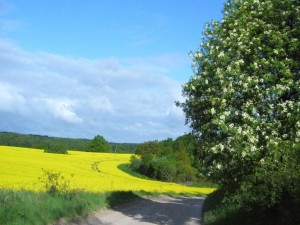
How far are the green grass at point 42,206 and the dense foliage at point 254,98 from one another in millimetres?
6631

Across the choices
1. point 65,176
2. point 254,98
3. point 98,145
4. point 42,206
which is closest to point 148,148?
point 98,145

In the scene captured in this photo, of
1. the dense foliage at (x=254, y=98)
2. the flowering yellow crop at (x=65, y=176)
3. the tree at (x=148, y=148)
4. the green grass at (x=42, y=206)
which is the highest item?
the tree at (x=148, y=148)

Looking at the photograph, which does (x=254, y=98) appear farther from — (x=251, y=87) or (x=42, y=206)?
(x=42, y=206)

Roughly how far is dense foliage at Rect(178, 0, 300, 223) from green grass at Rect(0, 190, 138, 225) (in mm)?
6631

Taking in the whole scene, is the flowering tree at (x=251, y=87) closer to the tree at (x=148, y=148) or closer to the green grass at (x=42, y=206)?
the green grass at (x=42, y=206)

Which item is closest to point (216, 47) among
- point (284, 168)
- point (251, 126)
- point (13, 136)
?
point (251, 126)

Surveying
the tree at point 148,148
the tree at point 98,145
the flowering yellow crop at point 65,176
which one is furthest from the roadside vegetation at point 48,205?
the tree at point 98,145

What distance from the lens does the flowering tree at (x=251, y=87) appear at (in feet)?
50.2

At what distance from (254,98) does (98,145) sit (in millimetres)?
128172

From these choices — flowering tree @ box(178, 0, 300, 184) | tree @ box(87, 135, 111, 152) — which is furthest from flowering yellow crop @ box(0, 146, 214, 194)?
tree @ box(87, 135, 111, 152)

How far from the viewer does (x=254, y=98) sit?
52.5 ft

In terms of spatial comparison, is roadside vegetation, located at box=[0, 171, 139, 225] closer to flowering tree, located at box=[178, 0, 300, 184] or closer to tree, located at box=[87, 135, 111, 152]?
flowering tree, located at box=[178, 0, 300, 184]

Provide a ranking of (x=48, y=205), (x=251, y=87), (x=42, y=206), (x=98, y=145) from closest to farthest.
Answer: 1. (x=251, y=87)
2. (x=42, y=206)
3. (x=48, y=205)
4. (x=98, y=145)

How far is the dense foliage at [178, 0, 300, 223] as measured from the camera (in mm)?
13984
